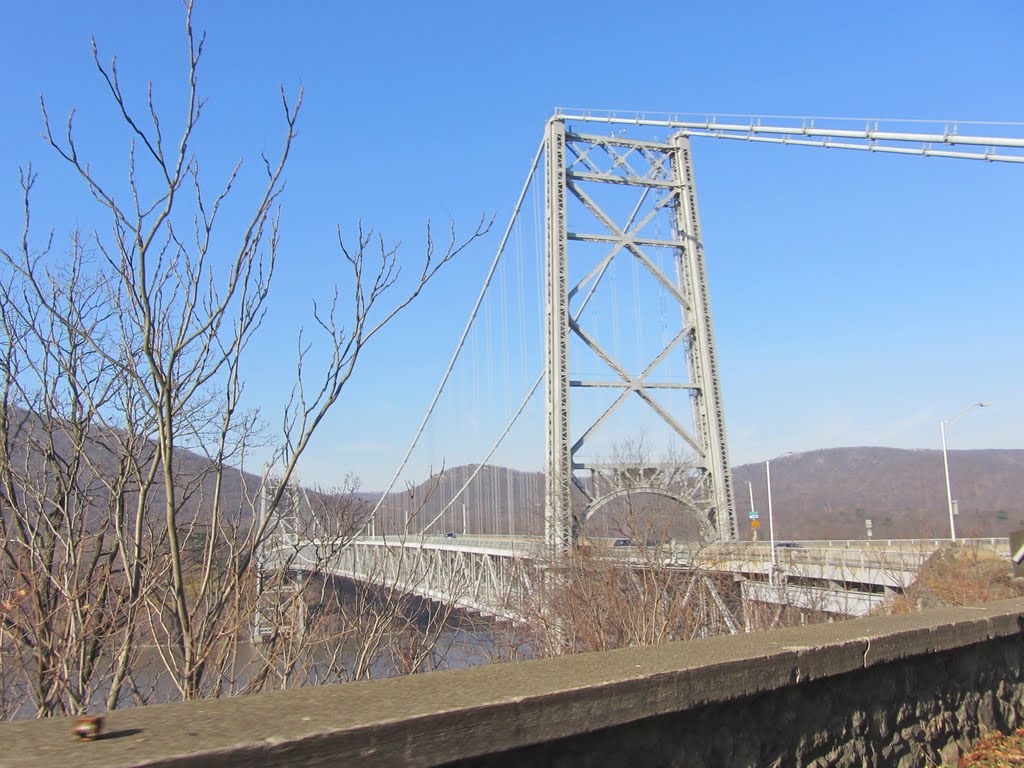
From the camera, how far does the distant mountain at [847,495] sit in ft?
106

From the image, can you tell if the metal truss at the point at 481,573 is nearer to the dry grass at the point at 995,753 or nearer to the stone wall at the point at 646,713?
the dry grass at the point at 995,753

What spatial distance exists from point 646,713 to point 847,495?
72788 mm

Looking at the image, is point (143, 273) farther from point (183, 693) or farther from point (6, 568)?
point (6, 568)

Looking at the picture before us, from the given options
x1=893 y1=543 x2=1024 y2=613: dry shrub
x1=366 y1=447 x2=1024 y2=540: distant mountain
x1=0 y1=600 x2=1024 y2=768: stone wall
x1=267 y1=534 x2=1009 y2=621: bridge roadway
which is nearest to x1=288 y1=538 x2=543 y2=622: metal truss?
x1=267 y1=534 x2=1009 y2=621: bridge roadway

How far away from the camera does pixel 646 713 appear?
1947 mm

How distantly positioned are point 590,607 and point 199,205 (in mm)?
11182

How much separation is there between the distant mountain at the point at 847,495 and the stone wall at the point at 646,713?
654 inches

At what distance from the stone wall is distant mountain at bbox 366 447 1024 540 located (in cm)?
1662

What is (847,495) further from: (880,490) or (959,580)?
(959,580)

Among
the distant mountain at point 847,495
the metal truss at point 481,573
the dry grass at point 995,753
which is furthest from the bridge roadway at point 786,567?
the dry grass at point 995,753

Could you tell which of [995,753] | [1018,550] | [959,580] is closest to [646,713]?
[995,753]

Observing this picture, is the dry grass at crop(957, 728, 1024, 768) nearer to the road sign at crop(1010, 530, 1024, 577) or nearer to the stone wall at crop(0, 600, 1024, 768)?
the stone wall at crop(0, 600, 1024, 768)

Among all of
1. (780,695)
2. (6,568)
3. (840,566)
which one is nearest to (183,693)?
(6,568)

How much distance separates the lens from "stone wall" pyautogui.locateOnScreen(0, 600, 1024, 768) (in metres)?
1.41
